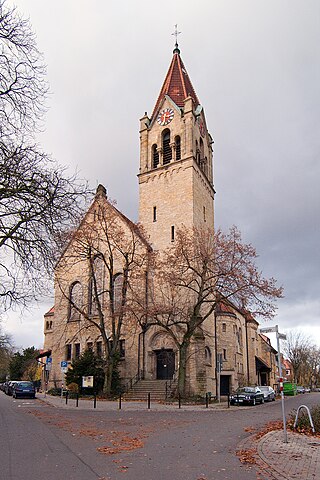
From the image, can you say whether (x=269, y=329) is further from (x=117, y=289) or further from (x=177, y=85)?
(x=177, y=85)

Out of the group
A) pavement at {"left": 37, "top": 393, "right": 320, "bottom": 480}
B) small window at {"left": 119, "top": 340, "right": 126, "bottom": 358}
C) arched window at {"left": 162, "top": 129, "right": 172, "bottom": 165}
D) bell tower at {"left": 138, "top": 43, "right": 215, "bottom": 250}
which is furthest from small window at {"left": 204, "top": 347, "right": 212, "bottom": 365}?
pavement at {"left": 37, "top": 393, "right": 320, "bottom": 480}

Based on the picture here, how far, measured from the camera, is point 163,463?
28.6 ft

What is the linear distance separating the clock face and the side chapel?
0.10 meters

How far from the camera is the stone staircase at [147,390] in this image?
100 ft

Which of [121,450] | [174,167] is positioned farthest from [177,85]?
[121,450]

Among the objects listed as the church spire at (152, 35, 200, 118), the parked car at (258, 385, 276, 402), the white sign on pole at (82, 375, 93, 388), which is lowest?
the parked car at (258, 385, 276, 402)

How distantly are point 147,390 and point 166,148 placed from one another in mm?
21766

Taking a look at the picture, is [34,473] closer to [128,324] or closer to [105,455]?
[105,455]

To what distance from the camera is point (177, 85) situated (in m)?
44.3

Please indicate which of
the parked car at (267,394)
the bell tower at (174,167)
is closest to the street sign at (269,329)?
the bell tower at (174,167)

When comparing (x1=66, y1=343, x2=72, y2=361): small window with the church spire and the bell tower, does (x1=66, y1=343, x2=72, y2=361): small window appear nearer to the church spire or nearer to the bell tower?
the bell tower

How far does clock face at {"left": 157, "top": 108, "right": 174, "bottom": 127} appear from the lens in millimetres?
41469

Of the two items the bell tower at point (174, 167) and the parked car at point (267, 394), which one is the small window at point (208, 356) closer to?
the parked car at point (267, 394)

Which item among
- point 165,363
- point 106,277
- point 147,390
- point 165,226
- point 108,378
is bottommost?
point 147,390
